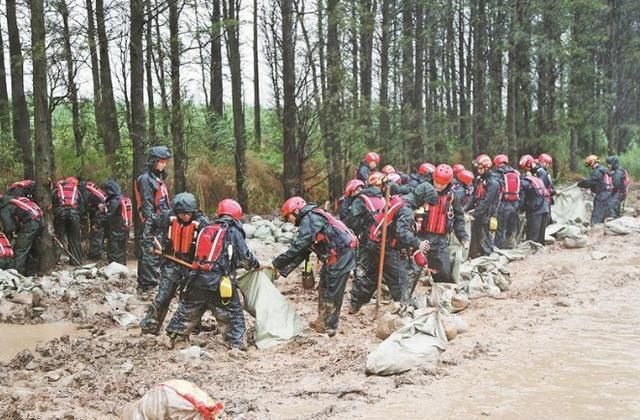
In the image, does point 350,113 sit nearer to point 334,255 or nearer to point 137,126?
point 137,126

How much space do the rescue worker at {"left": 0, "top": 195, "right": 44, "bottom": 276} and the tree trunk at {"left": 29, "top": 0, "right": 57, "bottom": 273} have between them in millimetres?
129

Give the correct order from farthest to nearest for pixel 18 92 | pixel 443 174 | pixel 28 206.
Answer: pixel 18 92 → pixel 28 206 → pixel 443 174

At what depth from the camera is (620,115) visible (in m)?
31.8

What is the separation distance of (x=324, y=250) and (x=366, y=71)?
13.2 metres

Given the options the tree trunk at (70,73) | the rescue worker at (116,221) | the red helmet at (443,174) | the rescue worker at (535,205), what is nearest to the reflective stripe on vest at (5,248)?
the rescue worker at (116,221)

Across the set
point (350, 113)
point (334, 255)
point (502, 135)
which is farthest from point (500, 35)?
point (334, 255)

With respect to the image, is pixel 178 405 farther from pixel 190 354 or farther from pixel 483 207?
pixel 483 207

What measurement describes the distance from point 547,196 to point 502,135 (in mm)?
12912

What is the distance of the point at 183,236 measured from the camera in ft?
25.1

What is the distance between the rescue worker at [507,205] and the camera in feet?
41.4

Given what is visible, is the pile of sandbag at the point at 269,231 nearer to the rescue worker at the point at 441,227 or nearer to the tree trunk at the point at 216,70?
the rescue worker at the point at 441,227

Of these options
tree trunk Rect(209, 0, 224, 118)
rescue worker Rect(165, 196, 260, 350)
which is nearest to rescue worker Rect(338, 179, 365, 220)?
rescue worker Rect(165, 196, 260, 350)

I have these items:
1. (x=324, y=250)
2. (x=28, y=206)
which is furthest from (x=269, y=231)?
(x=324, y=250)

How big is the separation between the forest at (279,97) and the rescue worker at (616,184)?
580 cm
